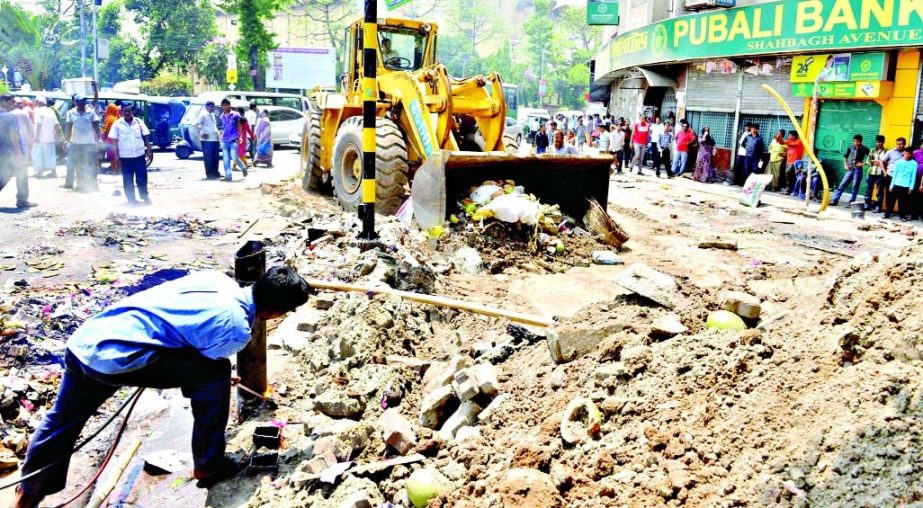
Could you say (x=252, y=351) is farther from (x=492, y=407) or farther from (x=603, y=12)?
(x=603, y=12)

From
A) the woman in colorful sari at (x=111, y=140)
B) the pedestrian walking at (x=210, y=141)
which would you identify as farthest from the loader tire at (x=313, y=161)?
the woman in colorful sari at (x=111, y=140)

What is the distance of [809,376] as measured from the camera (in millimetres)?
3078

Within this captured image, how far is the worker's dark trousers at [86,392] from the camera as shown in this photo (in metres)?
3.47

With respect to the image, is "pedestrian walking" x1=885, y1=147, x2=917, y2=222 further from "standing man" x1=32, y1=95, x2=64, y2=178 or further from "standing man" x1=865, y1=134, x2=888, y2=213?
"standing man" x1=32, y1=95, x2=64, y2=178

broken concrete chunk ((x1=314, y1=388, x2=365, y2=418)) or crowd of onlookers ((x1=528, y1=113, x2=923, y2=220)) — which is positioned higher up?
crowd of onlookers ((x1=528, y1=113, x2=923, y2=220))

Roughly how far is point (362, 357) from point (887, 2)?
12987mm

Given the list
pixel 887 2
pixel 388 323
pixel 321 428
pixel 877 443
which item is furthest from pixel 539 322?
pixel 887 2

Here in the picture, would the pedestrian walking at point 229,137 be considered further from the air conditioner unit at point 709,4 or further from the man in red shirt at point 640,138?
the air conditioner unit at point 709,4

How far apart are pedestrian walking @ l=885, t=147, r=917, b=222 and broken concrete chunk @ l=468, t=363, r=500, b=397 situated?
11.1 m

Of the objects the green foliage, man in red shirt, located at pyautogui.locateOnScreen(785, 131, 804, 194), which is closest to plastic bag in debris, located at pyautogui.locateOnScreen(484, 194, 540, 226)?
man in red shirt, located at pyautogui.locateOnScreen(785, 131, 804, 194)

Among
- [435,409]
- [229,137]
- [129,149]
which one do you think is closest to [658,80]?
[229,137]

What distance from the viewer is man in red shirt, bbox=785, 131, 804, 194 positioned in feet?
52.5

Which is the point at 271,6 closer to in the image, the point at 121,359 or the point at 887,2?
the point at 887,2

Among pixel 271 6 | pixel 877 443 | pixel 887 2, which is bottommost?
pixel 877 443
